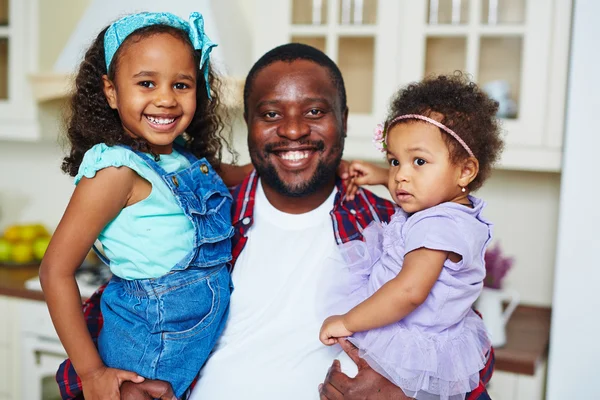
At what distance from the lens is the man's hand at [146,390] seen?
135cm

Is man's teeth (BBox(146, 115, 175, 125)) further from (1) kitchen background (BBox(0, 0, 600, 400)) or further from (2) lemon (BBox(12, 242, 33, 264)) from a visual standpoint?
(2) lemon (BBox(12, 242, 33, 264))

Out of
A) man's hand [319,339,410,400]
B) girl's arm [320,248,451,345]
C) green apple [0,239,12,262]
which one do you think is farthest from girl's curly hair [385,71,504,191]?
green apple [0,239,12,262]

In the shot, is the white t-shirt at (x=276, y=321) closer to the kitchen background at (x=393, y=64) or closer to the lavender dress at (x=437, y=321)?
the lavender dress at (x=437, y=321)

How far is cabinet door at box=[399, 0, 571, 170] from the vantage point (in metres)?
2.22

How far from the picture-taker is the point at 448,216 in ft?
4.24

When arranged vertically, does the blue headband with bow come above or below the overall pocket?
above

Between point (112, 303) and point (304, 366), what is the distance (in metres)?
0.46

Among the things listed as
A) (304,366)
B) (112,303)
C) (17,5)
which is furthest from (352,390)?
(17,5)

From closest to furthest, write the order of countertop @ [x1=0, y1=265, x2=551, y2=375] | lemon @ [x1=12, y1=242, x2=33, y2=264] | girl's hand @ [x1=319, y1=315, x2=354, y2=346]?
girl's hand @ [x1=319, y1=315, x2=354, y2=346], countertop @ [x1=0, y1=265, x2=551, y2=375], lemon @ [x1=12, y1=242, x2=33, y2=264]

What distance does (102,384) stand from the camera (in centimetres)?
131

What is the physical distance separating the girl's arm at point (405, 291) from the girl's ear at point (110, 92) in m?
0.69

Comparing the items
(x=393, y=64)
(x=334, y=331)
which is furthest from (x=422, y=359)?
(x=393, y=64)

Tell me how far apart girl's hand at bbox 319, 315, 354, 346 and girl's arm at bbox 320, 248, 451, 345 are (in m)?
0.06

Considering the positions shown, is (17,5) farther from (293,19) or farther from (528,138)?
(528,138)
